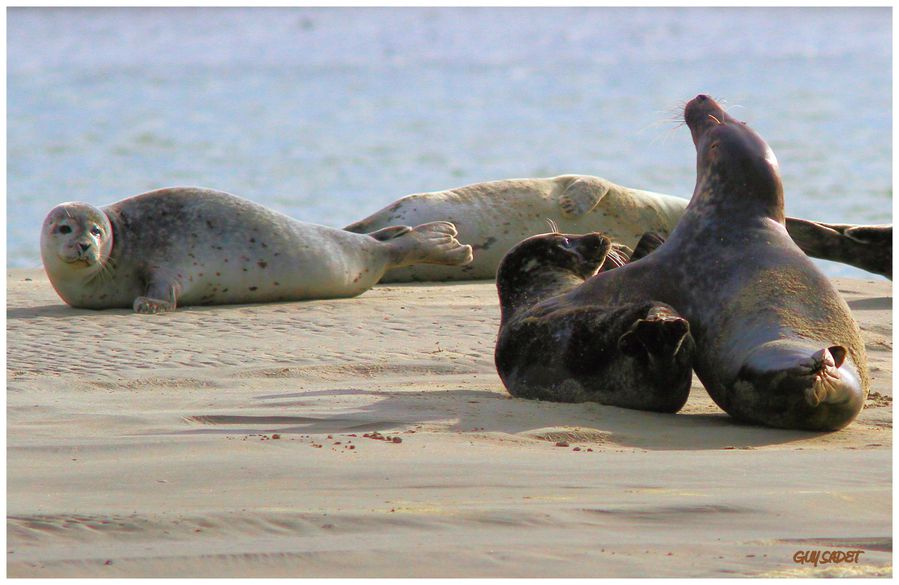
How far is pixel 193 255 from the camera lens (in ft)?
26.0

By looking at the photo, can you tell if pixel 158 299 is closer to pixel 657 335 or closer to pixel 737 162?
pixel 737 162

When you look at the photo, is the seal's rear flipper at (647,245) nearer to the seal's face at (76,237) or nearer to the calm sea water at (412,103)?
the calm sea water at (412,103)

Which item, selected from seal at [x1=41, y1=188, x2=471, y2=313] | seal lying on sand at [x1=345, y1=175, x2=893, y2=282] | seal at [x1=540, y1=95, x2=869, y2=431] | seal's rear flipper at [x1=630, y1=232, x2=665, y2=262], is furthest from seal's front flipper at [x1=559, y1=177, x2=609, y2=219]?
seal at [x1=540, y1=95, x2=869, y2=431]

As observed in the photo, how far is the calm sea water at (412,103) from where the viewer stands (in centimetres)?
1587

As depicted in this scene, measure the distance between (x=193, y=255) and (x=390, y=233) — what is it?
1.23 meters

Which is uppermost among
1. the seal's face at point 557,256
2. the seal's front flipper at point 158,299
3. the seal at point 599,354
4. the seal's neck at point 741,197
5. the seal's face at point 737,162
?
the seal's face at point 737,162

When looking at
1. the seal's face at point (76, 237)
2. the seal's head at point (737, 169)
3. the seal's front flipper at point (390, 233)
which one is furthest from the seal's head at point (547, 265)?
the seal's front flipper at point (390, 233)

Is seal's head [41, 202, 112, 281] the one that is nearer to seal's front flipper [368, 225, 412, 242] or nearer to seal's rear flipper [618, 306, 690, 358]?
seal's front flipper [368, 225, 412, 242]

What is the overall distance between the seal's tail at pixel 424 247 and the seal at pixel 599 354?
10.7 feet

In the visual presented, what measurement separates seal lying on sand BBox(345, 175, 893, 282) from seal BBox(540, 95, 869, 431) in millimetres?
4114

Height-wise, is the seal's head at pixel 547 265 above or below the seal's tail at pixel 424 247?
above

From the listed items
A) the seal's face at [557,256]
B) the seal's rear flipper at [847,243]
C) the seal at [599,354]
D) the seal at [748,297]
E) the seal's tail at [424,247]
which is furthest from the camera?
the seal's tail at [424,247]

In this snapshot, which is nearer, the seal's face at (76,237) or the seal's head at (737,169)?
the seal's head at (737,169)

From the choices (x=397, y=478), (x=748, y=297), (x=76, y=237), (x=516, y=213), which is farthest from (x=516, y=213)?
(x=397, y=478)
